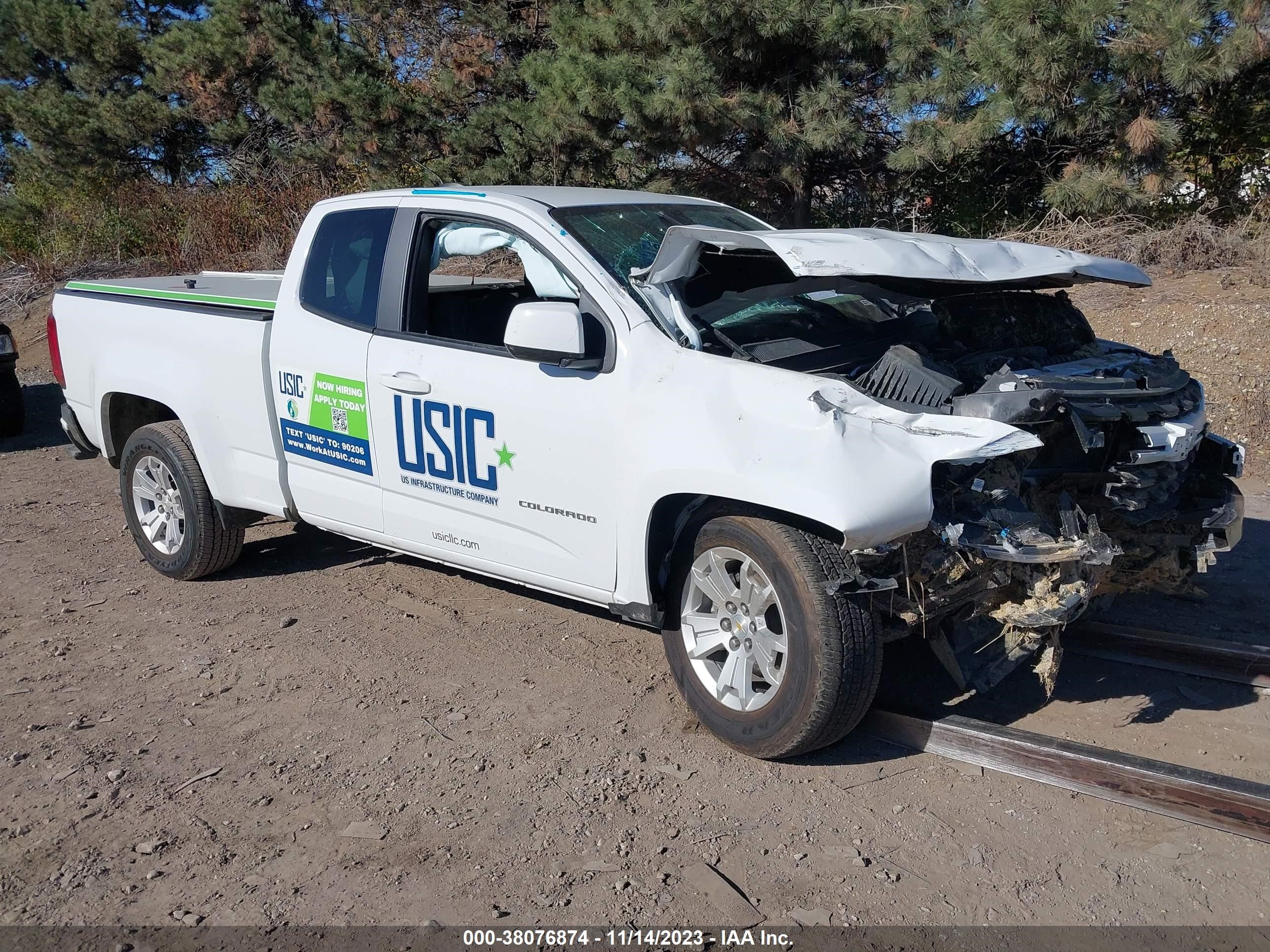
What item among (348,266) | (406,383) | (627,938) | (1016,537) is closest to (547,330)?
(406,383)

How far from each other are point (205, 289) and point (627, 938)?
4.70m

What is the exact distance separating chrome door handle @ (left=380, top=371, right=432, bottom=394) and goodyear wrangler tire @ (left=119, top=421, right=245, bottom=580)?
164cm

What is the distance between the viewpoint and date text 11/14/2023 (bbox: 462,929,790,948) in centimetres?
312

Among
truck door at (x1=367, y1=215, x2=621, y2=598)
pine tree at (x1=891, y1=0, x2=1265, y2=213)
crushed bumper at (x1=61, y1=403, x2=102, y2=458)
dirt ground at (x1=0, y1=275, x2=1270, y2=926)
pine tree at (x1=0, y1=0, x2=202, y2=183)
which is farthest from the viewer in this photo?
pine tree at (x1=0, y1=0, x2=202, y2=183)

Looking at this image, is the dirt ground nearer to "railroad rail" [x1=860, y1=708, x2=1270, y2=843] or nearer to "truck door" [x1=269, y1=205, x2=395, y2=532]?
"railroad rail" [x1=860, y1=708, x2=1270, y2=843]

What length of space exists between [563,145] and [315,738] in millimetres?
8574

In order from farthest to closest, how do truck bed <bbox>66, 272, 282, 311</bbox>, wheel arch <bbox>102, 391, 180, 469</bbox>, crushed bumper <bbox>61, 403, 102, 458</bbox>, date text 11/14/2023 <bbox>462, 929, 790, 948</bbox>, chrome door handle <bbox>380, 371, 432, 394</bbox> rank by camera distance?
1. crushed bumper <bbox>61, 403, 102, 458</bbox>
2. wheel arch <bbox>102, 391, 180, 469</bbox>
3. truck bed <bbox>66, 272, 282, 311</bbox>
4. chrome door handle <bbox>380, 371, 432, 394</bbox>
5. date text 11/14/2023 <bbox>462, 929, 790, 948</bbox>

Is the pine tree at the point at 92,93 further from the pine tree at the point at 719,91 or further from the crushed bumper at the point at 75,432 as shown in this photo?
the crushed bumper at the point at 75,432

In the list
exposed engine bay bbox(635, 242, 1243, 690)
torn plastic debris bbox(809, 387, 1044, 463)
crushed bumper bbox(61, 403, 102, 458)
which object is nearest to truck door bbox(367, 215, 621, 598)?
exposed engine bay bbox(635, 242, 1243, 690)

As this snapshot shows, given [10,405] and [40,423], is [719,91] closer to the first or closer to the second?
[10,405]

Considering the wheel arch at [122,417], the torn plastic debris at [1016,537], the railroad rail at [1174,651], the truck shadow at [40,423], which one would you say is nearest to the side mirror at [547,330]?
the torn plastic debris at [1016,537]

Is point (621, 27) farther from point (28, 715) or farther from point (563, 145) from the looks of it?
point (28, 715)

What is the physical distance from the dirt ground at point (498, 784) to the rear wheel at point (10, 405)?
4939mm

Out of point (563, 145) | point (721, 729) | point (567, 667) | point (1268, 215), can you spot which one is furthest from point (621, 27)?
point (721, 729)
